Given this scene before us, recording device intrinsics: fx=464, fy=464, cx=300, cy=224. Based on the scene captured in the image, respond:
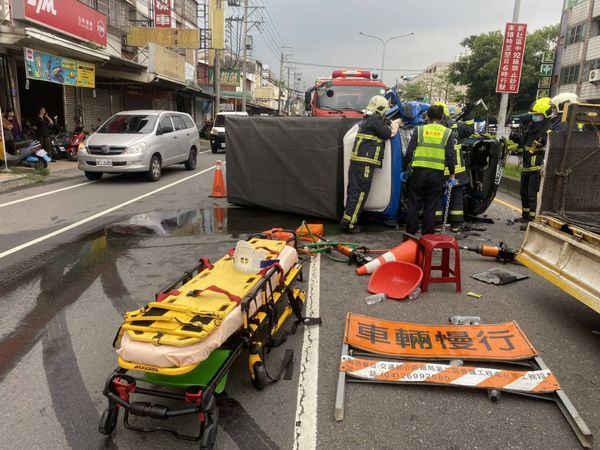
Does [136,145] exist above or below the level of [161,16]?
below

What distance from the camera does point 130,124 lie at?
41.8 ft

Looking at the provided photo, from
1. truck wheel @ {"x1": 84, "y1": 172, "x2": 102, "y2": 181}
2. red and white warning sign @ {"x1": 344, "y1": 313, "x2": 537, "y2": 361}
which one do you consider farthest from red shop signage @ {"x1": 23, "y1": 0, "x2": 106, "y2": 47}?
red and white warning sign @ {"x1": 344, "y1": 313, "x2": 537, "y2": 361}

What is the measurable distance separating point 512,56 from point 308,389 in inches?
618

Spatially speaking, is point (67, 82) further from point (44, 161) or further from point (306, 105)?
point (306, 105)

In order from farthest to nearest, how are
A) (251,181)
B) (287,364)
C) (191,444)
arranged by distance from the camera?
(251,181), (287,364), (191,444)

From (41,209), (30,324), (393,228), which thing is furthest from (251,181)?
(30,324)

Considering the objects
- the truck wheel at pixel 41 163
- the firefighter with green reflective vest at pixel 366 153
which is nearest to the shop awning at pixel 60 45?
the truck wheel at pixel 41 163

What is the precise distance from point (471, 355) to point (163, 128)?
38.0 feet

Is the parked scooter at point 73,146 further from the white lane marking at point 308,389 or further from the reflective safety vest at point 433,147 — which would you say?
the white lane marking at point 308,389

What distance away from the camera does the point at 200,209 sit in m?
8.91

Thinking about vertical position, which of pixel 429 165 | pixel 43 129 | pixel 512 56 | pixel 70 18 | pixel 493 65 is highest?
pixel 493 65

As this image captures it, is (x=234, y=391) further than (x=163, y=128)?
No

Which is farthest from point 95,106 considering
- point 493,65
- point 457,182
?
point 493,65

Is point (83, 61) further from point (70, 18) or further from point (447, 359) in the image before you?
point (447, 359)
